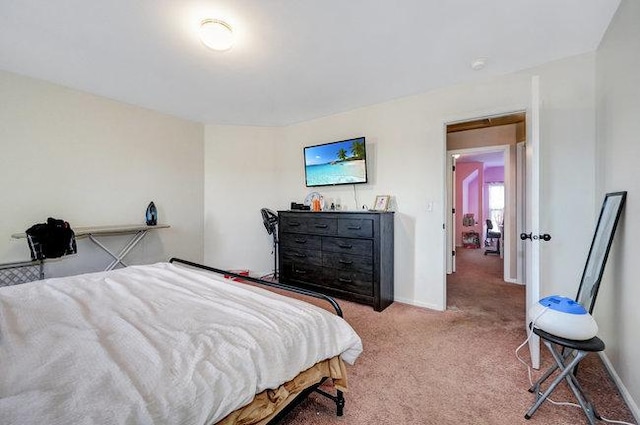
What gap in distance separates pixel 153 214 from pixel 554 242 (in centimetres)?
419

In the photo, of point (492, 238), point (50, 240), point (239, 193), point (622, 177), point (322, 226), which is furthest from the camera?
point (492, 238)

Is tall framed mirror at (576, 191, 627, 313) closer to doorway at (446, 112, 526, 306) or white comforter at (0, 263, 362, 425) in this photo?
doorway at (446, 112, 526, 306)

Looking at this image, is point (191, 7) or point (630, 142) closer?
point (630, 142)

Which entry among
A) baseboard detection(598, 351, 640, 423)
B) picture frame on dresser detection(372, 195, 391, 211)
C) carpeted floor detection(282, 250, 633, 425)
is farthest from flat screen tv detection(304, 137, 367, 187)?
baseboard detection(598, 351, 640, 423)

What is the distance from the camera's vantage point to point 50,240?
2.43 meters

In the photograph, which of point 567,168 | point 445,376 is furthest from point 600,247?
point 445,376

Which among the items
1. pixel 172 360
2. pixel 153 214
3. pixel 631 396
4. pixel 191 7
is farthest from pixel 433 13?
pixel 153 214

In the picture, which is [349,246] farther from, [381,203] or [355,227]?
[381,203]

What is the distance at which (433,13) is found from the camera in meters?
1.79

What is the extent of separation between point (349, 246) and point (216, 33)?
2.25 meters

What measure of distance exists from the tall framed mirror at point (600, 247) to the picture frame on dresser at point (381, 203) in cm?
177

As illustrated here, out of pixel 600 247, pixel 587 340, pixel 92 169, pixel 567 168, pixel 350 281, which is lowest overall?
pixel 350 281

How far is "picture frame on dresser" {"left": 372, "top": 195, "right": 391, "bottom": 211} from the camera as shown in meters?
3.25

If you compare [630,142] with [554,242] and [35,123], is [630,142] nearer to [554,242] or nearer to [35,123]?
[554,242]
